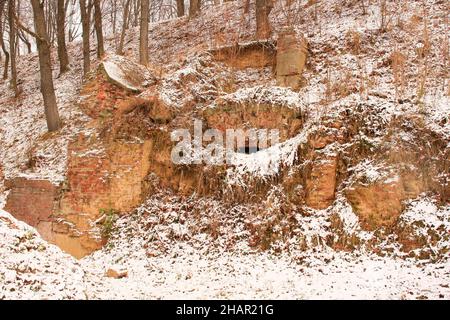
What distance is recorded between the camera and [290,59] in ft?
30.4

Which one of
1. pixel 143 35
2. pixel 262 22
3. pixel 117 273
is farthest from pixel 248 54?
pixel 117 273

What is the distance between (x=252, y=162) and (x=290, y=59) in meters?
3.38

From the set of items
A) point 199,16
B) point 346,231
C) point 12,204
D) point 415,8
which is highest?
point 199,16

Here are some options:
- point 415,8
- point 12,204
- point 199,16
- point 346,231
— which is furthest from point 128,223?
point 199,16

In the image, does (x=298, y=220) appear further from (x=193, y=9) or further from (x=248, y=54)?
(x=193, y=9)

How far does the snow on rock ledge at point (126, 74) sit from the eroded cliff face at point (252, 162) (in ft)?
0.11

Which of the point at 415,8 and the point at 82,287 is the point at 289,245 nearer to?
the point at 82,287

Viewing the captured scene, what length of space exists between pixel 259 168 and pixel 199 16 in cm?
1111

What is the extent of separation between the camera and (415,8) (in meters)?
10.7

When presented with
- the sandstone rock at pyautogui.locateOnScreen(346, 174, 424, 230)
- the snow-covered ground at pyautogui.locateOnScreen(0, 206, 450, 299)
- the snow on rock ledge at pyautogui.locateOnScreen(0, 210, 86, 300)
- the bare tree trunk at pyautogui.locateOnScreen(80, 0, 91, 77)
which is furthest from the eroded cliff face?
the bare tree trunk at pyautogui.locateOnScreen(80, 0, 91, 77)

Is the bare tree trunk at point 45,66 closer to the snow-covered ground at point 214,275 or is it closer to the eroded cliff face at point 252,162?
the eroded cliff face at point 252,162

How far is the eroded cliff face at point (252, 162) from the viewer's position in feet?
20.4

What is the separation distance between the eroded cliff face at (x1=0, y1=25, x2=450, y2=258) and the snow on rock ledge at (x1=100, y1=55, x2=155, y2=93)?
0.03 metres

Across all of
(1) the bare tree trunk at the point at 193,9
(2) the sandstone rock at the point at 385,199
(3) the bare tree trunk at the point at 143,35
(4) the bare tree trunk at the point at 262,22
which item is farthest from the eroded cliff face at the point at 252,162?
(1) the bare tree trunk at the point at 193,9
